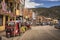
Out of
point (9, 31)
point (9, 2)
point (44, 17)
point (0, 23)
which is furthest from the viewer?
point (44, 17)

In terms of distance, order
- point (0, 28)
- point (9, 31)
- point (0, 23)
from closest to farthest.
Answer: point (9, 31)
point (0, 28)
point (0, 23)

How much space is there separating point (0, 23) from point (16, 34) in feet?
36.7

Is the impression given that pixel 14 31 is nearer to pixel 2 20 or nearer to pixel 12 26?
pixel 12 26

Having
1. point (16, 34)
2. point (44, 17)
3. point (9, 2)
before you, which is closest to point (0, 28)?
point (16, 34)

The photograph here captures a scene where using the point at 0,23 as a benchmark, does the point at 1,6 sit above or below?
above

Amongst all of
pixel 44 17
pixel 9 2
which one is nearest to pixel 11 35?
pixel 9 2

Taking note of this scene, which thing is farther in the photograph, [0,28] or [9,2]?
[9,2]

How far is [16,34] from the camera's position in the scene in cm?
2850

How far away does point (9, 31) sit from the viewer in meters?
26.6

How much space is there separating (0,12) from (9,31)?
8420 mm

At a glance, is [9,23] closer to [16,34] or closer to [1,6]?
[16,34]

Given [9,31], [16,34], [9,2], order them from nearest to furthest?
[9,31] → [16,34] → [9,2]

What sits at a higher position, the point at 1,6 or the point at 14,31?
the point at 1,6

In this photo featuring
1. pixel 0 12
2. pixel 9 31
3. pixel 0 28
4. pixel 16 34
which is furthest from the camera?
pixel 0 28
